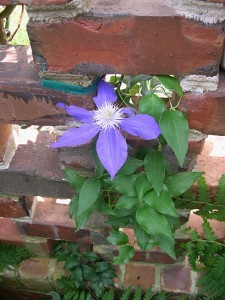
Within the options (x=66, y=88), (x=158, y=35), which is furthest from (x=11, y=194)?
(x=158, y=35)

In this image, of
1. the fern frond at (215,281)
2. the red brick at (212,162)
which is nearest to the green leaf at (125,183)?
the red brick at (212,162)

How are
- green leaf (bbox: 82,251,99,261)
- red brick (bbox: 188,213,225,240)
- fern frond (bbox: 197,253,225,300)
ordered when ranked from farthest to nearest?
green leaf (bbox: 82,251,99,261), red brick (bbox: 188,213,225,240), fern frond (bbox: 197,253,225,300)

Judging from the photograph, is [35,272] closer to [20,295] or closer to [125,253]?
[20,295]

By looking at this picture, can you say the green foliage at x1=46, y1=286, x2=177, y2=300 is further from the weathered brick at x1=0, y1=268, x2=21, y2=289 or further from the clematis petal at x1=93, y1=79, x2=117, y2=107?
the clematis petal at x1=93, y1=79, x2=117, y2=107

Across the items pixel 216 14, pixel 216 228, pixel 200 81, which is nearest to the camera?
pixel 216 14

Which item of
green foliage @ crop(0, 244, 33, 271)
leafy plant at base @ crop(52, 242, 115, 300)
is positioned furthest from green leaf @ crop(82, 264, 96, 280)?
green foliage @ crop(0, 244, 33, 271)

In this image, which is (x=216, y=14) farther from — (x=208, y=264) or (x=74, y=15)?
(x=208, y=264)

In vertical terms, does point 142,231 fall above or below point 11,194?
below
